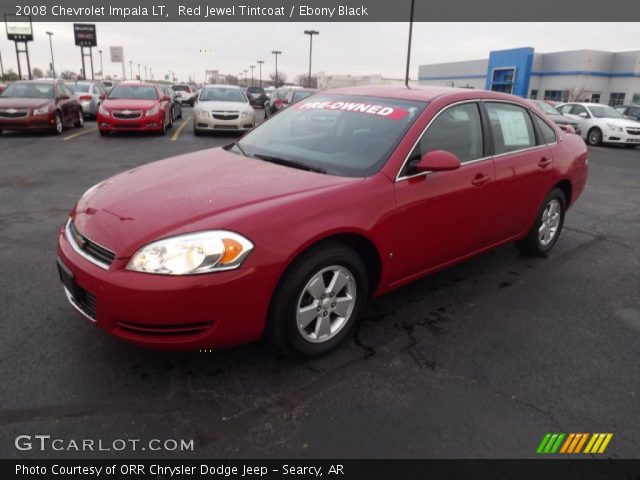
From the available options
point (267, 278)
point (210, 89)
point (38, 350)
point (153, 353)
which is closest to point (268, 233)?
point (267, 278)

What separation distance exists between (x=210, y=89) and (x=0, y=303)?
1328cm

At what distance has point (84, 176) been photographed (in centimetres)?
838

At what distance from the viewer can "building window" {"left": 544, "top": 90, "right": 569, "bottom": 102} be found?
51.5 metres

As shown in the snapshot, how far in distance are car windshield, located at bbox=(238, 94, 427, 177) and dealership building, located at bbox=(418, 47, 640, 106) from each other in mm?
52710

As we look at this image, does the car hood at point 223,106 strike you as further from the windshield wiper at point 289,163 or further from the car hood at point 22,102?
the windshield wiper at point 289,163

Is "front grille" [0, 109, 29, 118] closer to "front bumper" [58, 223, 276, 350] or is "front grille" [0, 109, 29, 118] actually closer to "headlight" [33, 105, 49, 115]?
"headlight" [33, 105, 49, 115]

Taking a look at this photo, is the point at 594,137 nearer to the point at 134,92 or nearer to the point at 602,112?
the point at 602,112

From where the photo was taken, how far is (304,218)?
2.69m

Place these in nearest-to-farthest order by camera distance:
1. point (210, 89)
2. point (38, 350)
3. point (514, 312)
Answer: point (38, 350), point (514, 312), point (210, 89)

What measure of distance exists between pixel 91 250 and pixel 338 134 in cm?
188

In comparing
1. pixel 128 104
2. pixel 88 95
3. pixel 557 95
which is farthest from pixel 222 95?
pixel 557 95

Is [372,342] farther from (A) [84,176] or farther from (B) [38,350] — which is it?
(A) [84,176]

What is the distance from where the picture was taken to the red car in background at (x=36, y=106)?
1277 cm

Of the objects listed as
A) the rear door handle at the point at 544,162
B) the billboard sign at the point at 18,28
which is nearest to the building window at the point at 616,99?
the billboard sign at the point at 18,28
